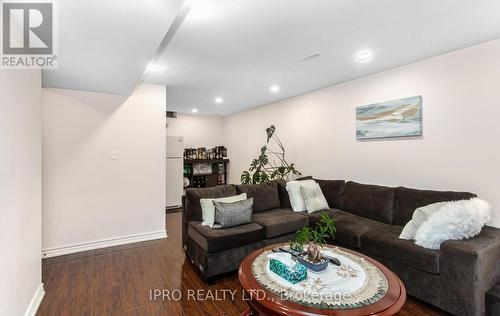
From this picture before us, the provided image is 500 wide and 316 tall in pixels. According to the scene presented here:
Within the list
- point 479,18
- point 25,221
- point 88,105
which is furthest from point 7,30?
point 479,18

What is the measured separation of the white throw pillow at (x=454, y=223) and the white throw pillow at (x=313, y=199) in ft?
4.37

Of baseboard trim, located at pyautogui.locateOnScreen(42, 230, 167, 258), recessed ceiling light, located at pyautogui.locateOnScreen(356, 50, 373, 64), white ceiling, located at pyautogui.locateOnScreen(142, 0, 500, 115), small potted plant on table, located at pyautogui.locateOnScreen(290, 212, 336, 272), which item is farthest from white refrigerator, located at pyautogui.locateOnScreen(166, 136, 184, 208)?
small potted plant on table, located at pyautogui.locateOnScreen(290, 212, 336, 272)

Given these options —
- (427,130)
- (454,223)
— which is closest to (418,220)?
(454,223)

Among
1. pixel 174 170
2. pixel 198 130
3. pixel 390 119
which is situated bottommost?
pixel 174 170

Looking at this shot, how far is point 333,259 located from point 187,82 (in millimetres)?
3112

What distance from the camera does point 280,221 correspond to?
9.62 ft

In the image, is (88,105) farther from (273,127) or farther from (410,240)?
(410,240)

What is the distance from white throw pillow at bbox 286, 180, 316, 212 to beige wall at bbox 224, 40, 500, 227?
727 mm

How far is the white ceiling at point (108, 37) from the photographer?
143 cm

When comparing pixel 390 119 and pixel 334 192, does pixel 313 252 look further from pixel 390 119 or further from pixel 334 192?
pixel 390 119

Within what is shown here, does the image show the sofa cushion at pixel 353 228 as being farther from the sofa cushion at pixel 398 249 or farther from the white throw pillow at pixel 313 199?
the white throw pillow at pixel 313 199

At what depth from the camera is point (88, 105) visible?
10.8 ft

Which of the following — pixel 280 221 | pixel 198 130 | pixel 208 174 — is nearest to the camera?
pixel 280 221

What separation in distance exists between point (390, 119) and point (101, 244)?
431cm
